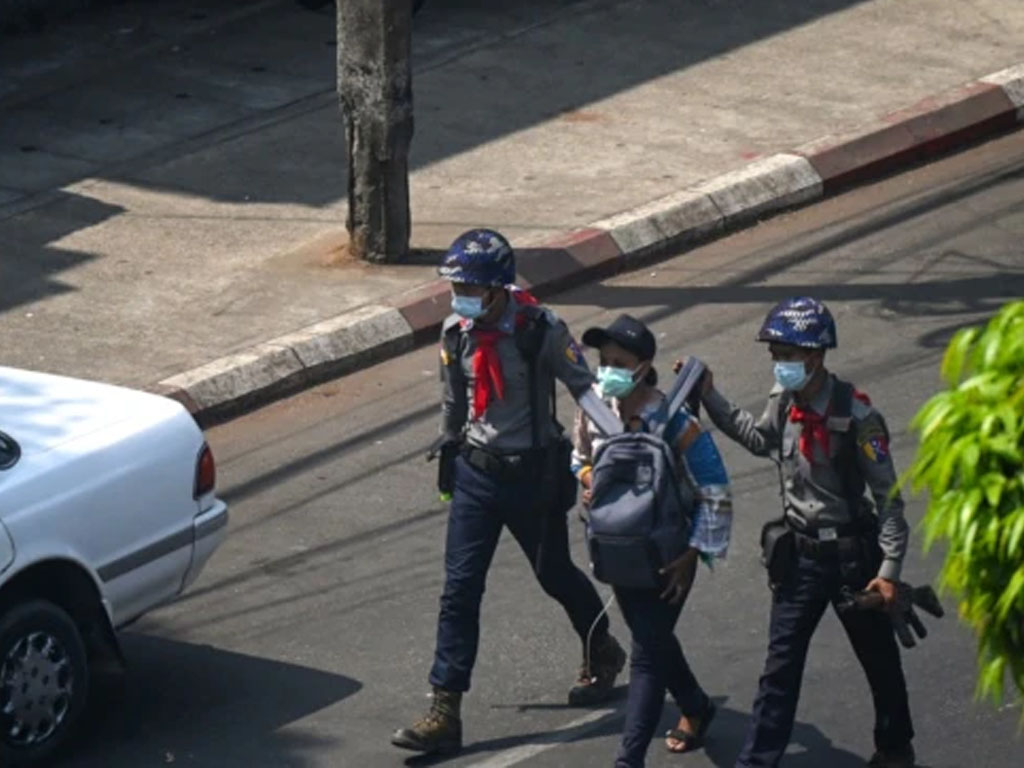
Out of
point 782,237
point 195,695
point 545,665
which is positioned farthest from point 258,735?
point 782,237

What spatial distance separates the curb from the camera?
12789 millimetres

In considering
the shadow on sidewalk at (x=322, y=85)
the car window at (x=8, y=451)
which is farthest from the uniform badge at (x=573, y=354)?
the shadow on sidewalk at (x=322, y=85)

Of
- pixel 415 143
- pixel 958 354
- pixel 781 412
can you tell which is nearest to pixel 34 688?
pixel 781 412

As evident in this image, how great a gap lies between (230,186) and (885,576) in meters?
8.16

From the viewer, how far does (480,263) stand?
28.8 feet

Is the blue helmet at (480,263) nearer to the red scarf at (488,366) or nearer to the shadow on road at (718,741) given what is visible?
the red scarf at (488,366)

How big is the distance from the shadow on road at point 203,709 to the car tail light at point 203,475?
72cm

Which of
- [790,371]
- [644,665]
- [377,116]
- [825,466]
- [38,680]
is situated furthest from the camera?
[377,116]

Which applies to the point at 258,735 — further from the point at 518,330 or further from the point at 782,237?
the point at 782,237

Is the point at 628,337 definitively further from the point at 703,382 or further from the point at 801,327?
the point at 801,327

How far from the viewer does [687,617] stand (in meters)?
10.0

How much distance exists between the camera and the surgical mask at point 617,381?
27.2 ft

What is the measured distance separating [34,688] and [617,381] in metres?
2.29

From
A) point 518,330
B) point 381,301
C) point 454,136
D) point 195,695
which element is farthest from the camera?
point 454,136
